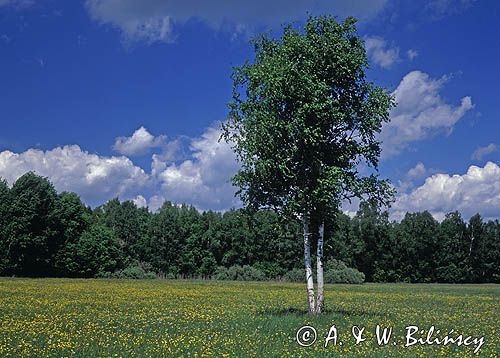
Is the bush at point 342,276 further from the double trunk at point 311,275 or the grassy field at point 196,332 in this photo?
the double trunk at point 311,275

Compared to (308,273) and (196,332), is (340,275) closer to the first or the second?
(308,273)

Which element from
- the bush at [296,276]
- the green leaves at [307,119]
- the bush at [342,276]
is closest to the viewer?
the green leaves at [307,119]

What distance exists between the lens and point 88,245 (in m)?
92.1

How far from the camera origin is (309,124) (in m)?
24.3

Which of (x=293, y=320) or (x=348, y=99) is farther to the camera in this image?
(x=348, y=99)

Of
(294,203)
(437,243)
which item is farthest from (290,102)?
(437,243)

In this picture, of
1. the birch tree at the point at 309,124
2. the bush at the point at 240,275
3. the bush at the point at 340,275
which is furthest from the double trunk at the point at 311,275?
the bush at the point at 240,275

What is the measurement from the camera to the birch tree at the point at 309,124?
76.6 feet

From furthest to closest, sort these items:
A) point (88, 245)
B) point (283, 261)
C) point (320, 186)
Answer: point (283, 261) < point (88, 245) < point (320, 186)

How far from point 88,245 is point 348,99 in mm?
77323

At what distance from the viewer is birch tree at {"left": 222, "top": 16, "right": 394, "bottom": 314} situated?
2334 centimetres

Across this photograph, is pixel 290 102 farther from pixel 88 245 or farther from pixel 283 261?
pixel 283 261

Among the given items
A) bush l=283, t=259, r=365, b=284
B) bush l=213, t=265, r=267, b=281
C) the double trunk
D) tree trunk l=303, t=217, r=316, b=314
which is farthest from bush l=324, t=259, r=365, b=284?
tree trunk l=303, t=217, r=316, b=314

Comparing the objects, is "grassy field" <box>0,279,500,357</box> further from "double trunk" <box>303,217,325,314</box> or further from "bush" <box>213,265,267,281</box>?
"bush" <box>213,265,267,281</box>
